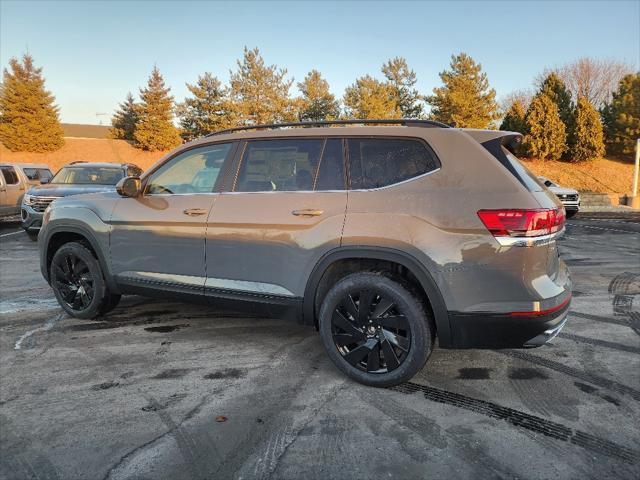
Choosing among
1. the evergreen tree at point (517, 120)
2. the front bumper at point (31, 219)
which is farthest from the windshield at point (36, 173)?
the evergreen tree at point (517, 120)

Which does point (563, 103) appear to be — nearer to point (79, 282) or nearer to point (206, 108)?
point (206, 108)

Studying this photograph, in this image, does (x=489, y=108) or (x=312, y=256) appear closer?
(x=312, y=256)

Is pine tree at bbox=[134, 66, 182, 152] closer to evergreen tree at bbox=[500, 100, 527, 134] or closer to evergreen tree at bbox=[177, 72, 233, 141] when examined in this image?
evergreen tree at bbox=[177, 72, 233, 141]

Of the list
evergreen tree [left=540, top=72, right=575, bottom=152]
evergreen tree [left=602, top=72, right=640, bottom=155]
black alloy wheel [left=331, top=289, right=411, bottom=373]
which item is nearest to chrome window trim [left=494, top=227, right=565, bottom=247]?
black alloy wheel [left=331, top=289, right=411, bottom=373]

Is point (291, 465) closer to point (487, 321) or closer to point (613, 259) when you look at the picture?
point (487, 321)

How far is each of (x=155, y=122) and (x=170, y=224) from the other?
124 ft

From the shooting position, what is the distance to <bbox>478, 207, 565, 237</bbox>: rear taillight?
277 centimetres

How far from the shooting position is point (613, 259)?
27.0 ft

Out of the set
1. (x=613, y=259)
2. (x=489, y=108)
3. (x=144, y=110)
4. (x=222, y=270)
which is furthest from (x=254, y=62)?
(x=222, y=270)

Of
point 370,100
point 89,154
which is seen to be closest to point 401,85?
point 370,100

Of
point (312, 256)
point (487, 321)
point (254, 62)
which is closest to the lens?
point (487, 321)

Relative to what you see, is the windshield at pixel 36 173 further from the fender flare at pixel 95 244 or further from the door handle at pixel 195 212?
the door handle at pixel 195 212

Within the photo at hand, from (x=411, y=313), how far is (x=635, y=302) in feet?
12.5

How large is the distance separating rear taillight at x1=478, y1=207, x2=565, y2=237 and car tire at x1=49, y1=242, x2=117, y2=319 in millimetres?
3568
